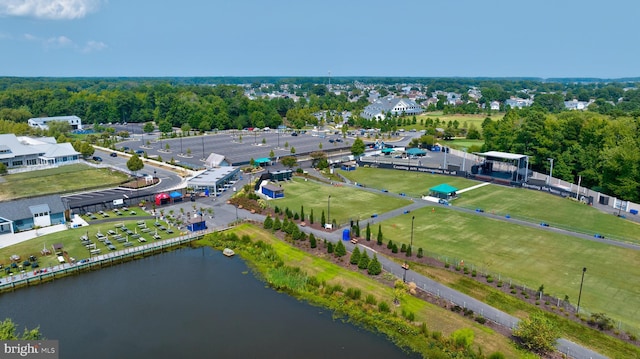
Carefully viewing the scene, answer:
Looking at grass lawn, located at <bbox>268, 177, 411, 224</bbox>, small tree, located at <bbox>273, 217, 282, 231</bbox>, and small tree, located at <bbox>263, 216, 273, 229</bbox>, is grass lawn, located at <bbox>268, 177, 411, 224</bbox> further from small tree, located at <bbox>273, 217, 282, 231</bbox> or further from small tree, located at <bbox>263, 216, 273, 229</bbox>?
small tree, located at <bbox>263, 216, 273, 229</bbox>

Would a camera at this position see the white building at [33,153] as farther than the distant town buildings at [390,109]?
No

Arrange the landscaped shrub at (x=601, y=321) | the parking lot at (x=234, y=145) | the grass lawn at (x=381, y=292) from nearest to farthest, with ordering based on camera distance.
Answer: the grass lawn at (x=381, y=292) < the landscaped shrub at (x=601, y=321) < the parking lot at (x=234, y=145)

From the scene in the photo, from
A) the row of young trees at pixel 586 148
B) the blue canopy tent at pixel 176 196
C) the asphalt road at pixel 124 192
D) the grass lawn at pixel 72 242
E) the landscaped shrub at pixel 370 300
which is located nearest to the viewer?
the landscaped shrub at pixel 370 300

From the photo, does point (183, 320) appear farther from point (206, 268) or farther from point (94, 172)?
point (94, 172)

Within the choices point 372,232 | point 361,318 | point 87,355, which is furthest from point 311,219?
point 87,355

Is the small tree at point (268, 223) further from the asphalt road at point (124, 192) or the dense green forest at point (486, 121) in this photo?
the dense green forest at point (486, 121)

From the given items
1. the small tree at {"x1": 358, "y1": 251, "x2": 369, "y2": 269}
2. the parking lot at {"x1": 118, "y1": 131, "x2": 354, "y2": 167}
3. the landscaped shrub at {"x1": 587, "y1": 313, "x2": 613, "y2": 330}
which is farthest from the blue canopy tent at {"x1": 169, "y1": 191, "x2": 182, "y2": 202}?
the landscaped shrub at {"x1": 587, "y1": 313, "x2": 613, "y2": 330}

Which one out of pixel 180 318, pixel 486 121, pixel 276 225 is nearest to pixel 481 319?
pixel 180 318

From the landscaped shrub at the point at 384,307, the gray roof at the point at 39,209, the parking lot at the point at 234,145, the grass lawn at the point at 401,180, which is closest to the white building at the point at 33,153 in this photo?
the parking lot at the point at 234,145
